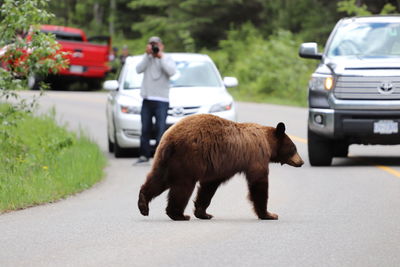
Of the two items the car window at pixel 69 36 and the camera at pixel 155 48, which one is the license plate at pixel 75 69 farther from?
the camera at pixel 155 48

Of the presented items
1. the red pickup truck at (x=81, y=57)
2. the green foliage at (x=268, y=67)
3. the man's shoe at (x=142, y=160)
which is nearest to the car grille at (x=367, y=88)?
the man's shoe at (x=142, y=160)

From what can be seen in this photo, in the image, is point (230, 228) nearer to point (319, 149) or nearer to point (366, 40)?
point (319, 149)

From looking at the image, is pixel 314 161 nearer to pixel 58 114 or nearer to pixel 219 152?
pixel 219 152

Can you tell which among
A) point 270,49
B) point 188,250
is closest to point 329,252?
point 188,250

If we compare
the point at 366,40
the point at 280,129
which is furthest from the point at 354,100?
the point at 280,129

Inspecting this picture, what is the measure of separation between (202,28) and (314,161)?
29.1 m

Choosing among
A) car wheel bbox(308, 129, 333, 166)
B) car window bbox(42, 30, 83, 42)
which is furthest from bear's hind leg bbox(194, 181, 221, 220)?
car window bbox(42, 30, 83, 42)

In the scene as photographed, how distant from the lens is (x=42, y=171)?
13656 mm

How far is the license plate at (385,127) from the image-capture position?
48.9 ft

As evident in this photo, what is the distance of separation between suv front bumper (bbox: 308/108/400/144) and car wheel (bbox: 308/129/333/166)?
30 cm

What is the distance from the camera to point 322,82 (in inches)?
607

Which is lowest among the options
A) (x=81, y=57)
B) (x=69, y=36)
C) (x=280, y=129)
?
(x=81, y=57)

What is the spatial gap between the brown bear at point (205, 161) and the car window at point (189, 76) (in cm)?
803

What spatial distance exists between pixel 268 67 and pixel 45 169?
2439cm
